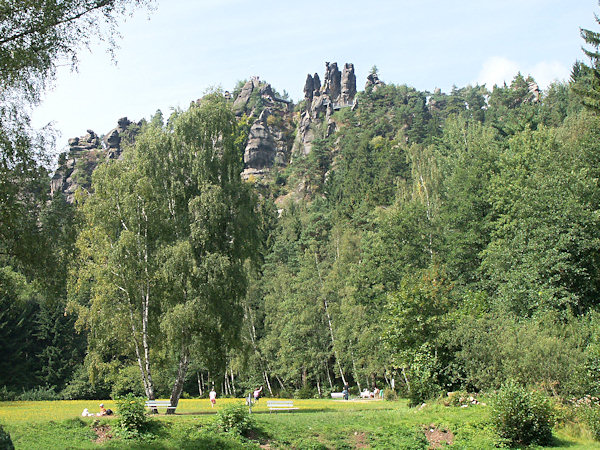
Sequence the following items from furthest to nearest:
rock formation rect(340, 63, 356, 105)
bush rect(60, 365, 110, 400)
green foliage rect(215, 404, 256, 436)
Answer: rock formation rect(340, 63, 356, 105) → bush rect(60, 365, 110, 400) → green foliage rect(215, 404, 256, 436)

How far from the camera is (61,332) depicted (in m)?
54.2

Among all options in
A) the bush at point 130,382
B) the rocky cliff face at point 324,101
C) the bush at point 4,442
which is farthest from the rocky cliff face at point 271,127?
the bush at point 4,442

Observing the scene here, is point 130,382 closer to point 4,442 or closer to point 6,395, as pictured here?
point 6,395

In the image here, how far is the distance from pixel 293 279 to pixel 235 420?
37.5 metres

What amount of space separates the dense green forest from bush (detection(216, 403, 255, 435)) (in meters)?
6.40

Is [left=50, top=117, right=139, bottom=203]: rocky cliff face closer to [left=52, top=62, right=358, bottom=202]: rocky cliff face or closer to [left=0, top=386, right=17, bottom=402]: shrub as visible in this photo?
[left=52, top=62, right=358, bottom=202]: rocky cliff face

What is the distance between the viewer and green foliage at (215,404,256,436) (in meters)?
16.5

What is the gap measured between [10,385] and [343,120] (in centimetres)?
9619

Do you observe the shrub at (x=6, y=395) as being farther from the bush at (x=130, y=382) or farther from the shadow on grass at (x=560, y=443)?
the shadow on grass at (x=560, y=443)

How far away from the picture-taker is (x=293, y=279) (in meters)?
54.1

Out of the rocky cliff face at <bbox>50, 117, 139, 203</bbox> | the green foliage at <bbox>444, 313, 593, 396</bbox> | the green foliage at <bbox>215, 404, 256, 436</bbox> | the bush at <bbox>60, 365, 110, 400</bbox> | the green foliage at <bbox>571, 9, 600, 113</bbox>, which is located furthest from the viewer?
the rocky cliff face at <bbox>50, 117, 139, 203</bbox>

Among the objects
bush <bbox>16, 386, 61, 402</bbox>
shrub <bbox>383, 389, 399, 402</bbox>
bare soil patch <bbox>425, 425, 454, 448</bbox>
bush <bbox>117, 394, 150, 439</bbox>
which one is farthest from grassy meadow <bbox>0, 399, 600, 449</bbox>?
bush <bbox>16, 386, 61, 402</bbox>

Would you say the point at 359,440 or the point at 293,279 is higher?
the point at 293,279

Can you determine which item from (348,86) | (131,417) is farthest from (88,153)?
(131,417)
